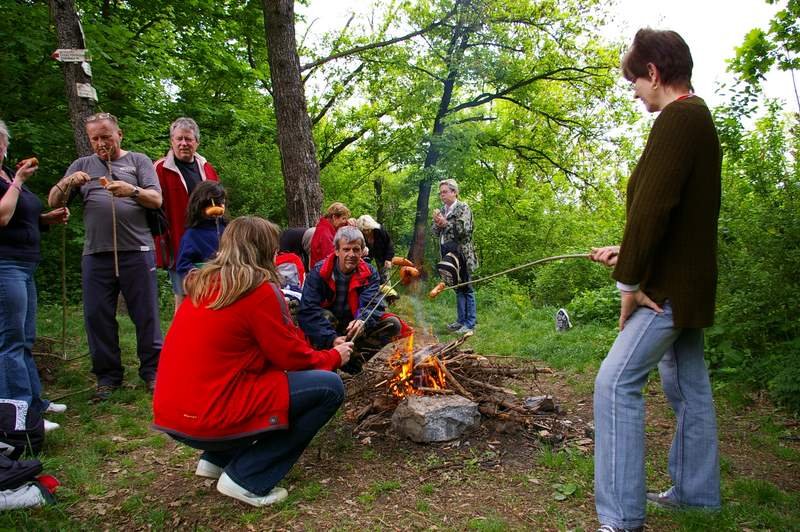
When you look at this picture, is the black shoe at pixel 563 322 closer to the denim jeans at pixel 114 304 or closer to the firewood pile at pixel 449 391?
the firewood pile at pixel 449 391

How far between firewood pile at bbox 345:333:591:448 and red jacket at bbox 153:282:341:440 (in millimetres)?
1253

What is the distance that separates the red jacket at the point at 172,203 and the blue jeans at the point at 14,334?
1.25 m

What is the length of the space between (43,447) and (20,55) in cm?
761

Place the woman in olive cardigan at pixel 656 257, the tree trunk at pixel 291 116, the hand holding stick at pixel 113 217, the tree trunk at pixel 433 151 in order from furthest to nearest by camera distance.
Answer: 1. the tree trunk at pixel 433 151
2. the tree trunk at pixel 291 116
3. the hand holding stick at pixel 113 217
4. the woman in olive cardigan at pixel 656 257

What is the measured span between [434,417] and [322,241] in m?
2.77

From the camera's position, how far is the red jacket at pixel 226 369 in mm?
2623

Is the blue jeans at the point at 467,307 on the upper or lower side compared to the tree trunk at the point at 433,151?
lower

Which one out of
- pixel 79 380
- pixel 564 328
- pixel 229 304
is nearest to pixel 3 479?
pixel 229 304

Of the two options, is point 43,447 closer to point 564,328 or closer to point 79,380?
point 79,380

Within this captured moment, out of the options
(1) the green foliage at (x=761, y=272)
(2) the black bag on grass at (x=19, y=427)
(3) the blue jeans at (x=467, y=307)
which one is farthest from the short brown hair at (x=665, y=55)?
(3) the blue jeans at (x=467, y=307)

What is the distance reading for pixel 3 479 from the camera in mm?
2654

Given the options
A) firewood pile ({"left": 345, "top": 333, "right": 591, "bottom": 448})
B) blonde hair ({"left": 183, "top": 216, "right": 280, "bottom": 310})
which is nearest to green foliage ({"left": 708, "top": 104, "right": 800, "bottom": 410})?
firewood pile ({"left": 345, "top": 333, "right": 591, "bottom": 448})

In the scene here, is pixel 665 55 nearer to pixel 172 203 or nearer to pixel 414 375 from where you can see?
pixel 414 375

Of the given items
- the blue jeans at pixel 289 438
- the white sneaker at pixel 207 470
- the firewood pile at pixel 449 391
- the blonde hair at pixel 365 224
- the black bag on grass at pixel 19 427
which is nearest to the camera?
the blue jeans at pixel 289 438
